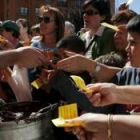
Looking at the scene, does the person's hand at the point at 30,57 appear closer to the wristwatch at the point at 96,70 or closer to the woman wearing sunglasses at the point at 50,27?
the wristwatch at the point at 96,70

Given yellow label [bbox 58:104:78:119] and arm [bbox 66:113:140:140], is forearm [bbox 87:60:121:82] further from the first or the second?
arm [bbox 66:113:140:140]

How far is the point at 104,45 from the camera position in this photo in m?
3.66

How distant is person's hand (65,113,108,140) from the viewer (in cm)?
152

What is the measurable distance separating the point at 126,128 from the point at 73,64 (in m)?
1.19

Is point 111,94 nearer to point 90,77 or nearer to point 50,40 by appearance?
point 90,77

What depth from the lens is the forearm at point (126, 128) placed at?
57.3 inches

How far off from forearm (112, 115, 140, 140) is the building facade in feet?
116

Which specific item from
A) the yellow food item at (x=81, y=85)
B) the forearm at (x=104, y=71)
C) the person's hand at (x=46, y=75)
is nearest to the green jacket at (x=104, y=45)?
the forearm at (x=104, y=71)

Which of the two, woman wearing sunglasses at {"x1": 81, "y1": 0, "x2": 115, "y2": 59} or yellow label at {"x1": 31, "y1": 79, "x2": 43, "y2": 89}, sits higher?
woman wearing sunglasses at {"x1": 81, "y1": 0, "x2": 115, "y2": 59}

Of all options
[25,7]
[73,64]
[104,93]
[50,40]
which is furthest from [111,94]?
[25,7]

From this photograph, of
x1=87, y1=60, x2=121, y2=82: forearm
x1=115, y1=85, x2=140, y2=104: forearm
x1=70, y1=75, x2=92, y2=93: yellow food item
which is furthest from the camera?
x1=87, y1=60, x2=121, y2=82: forearm

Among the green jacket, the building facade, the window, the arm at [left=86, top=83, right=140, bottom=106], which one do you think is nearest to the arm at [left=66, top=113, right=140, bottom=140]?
the arm at [left=86, top=83, right=140, bottom=106]

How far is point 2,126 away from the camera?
203cm

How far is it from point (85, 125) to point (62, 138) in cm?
101
